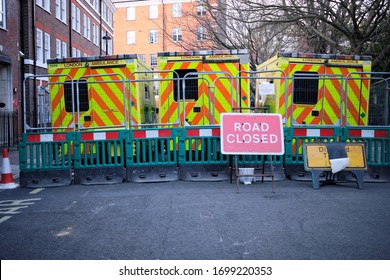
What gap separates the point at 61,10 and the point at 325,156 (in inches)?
975

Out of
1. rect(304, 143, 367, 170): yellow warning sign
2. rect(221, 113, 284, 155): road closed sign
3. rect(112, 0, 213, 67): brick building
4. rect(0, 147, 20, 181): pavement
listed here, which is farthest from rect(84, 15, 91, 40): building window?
rect(304, 143, 367, 170): yellow warning sign

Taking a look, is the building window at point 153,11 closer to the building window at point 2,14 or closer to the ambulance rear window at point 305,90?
the building window at point 2,14

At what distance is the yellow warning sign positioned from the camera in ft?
24.0

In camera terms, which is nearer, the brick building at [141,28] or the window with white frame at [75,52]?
the window with white frame at [75,52]

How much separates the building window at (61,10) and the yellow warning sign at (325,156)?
23.5 meters

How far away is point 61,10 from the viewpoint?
26.4 m

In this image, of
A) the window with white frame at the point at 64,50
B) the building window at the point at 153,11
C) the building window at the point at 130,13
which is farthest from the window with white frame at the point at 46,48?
the building window at the point at 130,13

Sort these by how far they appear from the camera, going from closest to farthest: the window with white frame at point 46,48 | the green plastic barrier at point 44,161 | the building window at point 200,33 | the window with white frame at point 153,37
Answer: the green plastic barrier at point 44,161
the building window at point 200,33
the window with white frame at point 46,48
the window with white frame at point 153,37

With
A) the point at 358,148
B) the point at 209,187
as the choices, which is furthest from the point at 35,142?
the point at 358,148

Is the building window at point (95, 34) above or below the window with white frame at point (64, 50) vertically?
above

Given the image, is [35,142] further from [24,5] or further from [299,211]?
[24,5]

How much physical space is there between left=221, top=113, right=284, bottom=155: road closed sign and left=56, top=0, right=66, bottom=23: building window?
2250cm

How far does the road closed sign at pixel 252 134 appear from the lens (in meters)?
7.32

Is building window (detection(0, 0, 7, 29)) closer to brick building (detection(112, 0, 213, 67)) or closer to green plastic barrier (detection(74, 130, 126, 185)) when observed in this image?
green plastic barrier (detection(74, 130, 126, 185))
